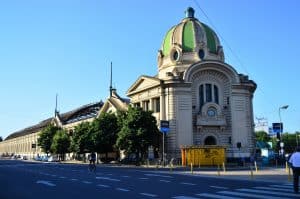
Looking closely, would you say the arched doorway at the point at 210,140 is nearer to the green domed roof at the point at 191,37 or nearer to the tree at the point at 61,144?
the green domed roof at the point at 191,37

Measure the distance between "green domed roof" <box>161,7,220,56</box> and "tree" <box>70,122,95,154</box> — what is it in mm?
19326

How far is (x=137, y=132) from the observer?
57.5 meters

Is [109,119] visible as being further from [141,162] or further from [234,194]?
[234,194]

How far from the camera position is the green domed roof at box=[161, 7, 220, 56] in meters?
68.4

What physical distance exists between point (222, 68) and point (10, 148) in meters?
144

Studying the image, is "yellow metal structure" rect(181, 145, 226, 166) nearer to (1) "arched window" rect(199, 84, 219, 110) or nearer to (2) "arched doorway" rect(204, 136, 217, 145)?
(2) "arched doorway" rect(204, 136, 217, 145)

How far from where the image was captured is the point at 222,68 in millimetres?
63688

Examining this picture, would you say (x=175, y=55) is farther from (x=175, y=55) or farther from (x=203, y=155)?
(x=203, y=155)

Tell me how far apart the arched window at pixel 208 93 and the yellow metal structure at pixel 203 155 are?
12731 mm

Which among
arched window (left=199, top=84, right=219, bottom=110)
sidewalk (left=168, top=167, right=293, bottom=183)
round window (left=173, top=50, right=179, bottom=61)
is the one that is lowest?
sidewalk (left=168, top=167, right=293, bottom=183)

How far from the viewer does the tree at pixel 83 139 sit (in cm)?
7205

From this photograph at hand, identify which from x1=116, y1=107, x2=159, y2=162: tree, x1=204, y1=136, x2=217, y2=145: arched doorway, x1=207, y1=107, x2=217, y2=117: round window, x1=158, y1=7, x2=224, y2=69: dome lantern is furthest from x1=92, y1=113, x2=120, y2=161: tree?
x1=207, y1=107, x2=217, y2=117: round window

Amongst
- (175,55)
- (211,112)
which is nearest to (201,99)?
(211,112)

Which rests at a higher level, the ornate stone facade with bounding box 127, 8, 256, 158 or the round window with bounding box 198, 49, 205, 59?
the round window with bounding box 198, 49, 205, 59
